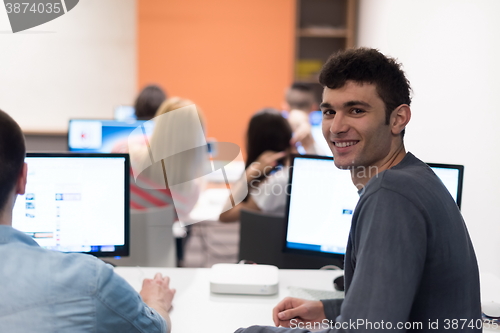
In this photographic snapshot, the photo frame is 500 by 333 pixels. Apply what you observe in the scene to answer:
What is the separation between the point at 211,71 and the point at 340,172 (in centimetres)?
407

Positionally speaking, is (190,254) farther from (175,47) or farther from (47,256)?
(47,256)

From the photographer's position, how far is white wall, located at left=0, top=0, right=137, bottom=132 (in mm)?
4320

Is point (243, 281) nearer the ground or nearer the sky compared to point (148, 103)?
nearer the ground

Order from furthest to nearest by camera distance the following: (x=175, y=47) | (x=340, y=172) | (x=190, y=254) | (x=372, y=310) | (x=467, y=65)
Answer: (x=175, y=47), (x=190, y=254), (x=467, y=65), (x=340, y=172), (x=372, y=310)

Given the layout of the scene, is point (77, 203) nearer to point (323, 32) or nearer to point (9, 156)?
point (9, 156)

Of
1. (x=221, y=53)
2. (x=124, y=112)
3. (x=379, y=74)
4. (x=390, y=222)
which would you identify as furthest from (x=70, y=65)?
(x=390, y=222)

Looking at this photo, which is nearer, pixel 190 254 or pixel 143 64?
pixel 190 254

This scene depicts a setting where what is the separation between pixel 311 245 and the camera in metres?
1.70

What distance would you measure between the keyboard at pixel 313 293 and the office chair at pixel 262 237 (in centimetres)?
41

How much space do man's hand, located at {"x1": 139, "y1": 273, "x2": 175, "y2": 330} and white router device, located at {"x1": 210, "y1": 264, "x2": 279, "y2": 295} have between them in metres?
0.17

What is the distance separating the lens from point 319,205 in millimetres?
1694

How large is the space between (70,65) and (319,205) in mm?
3629

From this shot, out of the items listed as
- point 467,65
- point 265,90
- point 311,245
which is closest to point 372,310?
point 311,245

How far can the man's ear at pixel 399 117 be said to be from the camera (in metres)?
1.16
